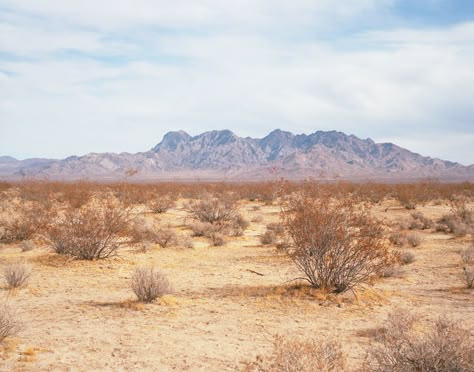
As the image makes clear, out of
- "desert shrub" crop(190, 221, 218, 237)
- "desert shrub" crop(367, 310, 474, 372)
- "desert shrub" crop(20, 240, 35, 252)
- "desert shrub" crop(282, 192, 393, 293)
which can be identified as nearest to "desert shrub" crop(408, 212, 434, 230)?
"desert shrub" crop(190, 221, 218, 237)

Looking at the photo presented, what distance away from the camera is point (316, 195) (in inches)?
466

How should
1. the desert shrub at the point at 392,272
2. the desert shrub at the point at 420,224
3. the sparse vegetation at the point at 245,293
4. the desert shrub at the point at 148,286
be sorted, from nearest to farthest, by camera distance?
the sparse vegetation at the point at 245,293, the desert shrub at the point at 148,286, the desert shrub at the point at 392,272, the desert shrub at the point at 420,224

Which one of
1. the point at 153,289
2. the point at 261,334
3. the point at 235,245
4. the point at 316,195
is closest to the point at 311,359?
the point at 261,334

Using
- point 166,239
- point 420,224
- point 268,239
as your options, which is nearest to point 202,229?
point 166,239

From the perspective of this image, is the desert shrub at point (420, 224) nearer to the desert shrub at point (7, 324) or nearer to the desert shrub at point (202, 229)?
the desert shrub at point (202, 229)

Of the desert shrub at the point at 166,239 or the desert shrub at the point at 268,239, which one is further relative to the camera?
the desert shrub at the point at 268,239

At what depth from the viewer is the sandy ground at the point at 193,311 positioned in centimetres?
649

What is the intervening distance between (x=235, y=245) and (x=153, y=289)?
28.6ft

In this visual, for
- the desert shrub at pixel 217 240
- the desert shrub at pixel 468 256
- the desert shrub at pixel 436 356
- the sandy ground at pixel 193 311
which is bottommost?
the sandy ground at pixel 193 311

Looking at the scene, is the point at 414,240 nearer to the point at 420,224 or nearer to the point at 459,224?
the point at 459,224

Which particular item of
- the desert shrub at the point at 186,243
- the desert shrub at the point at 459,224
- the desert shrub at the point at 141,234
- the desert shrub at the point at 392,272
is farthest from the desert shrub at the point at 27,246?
the desert shrub at the point at 459,224

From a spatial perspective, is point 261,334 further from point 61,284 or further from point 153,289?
point 61,284

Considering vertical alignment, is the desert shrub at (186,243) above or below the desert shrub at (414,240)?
below

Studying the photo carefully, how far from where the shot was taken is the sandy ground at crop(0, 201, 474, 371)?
21.3 feet
